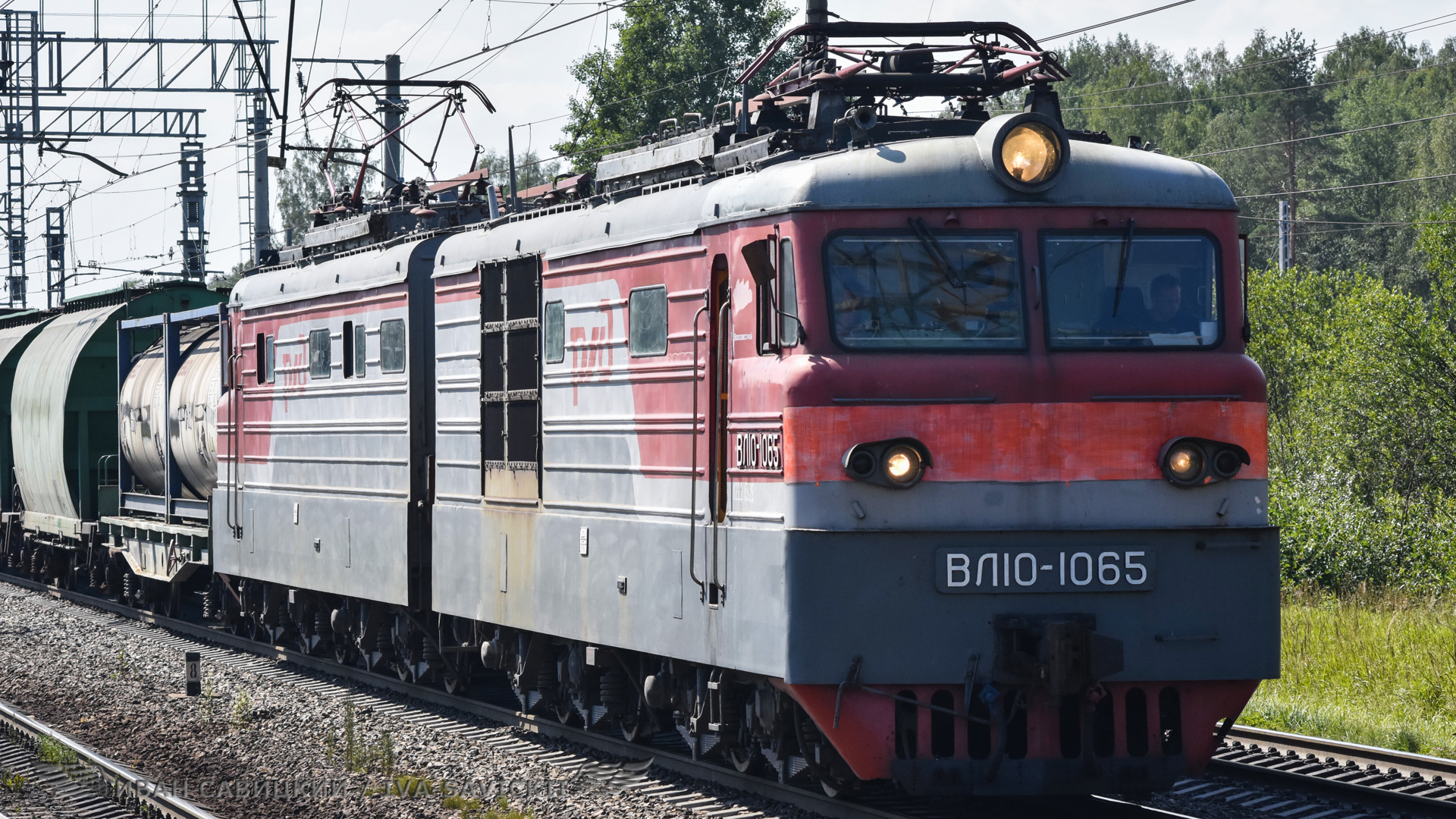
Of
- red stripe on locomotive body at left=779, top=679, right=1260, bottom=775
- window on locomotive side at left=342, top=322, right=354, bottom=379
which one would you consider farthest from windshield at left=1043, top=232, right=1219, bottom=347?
window on locomotive side at left=342, top=322, right=354, bottom=379

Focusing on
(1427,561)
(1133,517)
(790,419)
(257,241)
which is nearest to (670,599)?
(790,419)

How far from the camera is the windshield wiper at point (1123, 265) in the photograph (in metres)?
8.86

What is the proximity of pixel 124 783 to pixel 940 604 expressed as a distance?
5295 millimetres

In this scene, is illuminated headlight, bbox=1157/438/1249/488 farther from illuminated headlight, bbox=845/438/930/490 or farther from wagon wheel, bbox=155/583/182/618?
wagon wheel, bbox=155/583/182/618

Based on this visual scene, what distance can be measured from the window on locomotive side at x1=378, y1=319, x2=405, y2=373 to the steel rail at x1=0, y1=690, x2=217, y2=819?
3504 millimetres

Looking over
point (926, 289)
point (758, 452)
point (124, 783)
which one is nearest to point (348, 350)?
point (124, 783)

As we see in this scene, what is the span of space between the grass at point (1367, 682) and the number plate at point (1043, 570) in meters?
3.64

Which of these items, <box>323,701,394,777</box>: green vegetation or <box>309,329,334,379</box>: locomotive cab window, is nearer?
<box>323,701,394,777</box>: green vegetation

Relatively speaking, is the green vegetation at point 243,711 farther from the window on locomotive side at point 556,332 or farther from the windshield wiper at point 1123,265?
the windshield wiper at point 1123,265

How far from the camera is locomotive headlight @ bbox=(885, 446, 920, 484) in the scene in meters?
8.52

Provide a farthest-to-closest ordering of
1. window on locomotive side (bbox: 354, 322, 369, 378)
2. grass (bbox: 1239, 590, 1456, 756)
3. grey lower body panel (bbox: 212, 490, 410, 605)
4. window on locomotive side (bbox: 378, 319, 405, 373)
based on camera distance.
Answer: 1. window on locomotive side (bbox: 354, 322, 369, 378)
2. grey lower body panel (bbox: 212, 490, 410, 605)
3. window on locomotive side (bbox: 378, 319, 405, 373)
4. grass (bbox: 1239, 590, 1456, 756)

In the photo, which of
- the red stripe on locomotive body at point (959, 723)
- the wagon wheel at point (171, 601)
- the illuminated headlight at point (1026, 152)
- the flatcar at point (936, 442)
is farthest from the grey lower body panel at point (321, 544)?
the illuminated headlight at point (1026, 152)

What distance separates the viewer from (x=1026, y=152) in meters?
8.88

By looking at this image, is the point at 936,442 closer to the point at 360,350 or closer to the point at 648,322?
the point at 648,322
